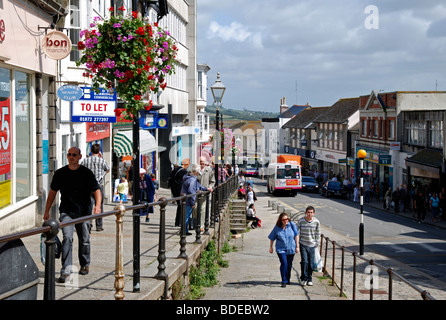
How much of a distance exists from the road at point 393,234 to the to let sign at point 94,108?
30.7ft

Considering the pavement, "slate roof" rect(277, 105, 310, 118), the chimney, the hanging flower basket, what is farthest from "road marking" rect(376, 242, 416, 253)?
the chimney

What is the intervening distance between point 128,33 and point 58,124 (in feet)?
26.2

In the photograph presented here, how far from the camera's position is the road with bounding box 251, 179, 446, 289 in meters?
21.1

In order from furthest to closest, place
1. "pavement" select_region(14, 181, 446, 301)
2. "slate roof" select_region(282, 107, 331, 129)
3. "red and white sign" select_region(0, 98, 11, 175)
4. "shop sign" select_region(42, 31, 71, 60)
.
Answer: "slate roof" select_region(282, 107, 331, 129) < "shop sign" select_region(42, 31, 71, 60) < "red and white sign" select_region(0, 98, 11, 175) < "pavement" select_region(14, 181, 446, 301)

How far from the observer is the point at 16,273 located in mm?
4496

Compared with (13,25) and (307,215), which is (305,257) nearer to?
(307,215)

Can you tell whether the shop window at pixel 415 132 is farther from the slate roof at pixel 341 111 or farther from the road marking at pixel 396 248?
the road marking at pixel 396 248

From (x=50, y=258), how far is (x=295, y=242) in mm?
8868

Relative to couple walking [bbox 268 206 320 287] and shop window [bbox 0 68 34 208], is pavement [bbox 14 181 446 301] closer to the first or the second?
couple walking [bbox 268 206 320 287]

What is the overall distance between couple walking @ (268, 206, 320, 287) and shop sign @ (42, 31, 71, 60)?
5912 millimetres

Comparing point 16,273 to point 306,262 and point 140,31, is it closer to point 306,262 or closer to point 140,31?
point 140,31

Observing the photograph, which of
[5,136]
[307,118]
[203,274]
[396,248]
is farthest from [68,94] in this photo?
[307,118]

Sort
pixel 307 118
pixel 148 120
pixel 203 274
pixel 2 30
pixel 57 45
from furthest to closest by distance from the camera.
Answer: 1. pixel 307 118
2. pixel 148 120
3. pixel 57 45
4. pixel 203 274
5. pixel 2 30
